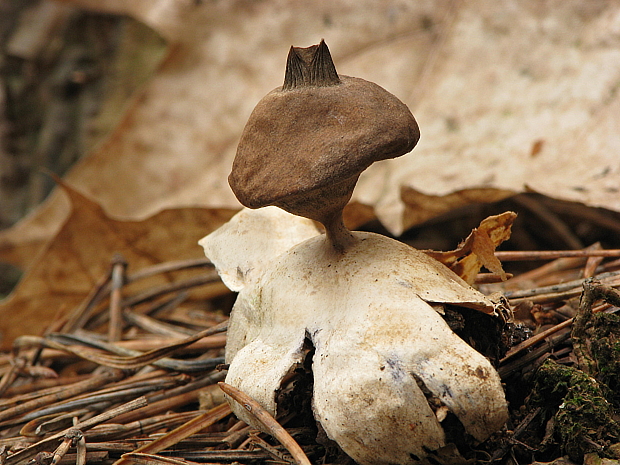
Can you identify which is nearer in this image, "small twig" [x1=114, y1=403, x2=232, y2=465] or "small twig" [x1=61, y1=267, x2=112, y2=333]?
"small twig" [x1=114, y1=403, x2=232, y2=465]

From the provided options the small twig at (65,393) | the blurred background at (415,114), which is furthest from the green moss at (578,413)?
the small twig at (65,393)

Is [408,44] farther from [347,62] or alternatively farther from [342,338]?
[342,338]

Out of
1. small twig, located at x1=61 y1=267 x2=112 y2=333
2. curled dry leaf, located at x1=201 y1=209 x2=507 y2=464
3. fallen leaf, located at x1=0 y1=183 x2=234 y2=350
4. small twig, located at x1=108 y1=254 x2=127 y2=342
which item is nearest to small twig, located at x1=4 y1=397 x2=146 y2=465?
curled dry leaf, located at x1=201 y1=209 x2=507 y2=464

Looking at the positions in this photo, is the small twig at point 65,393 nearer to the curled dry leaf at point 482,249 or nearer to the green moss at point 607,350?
the curled dry leaf at point 482,249

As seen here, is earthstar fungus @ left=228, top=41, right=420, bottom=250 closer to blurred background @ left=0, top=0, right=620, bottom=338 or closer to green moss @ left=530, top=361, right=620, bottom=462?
green moss @ left=530, top=361, right=620, bottom=462

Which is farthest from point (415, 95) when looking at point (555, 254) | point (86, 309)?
point (86, 309)

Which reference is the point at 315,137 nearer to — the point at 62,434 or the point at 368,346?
the point at 368,346
